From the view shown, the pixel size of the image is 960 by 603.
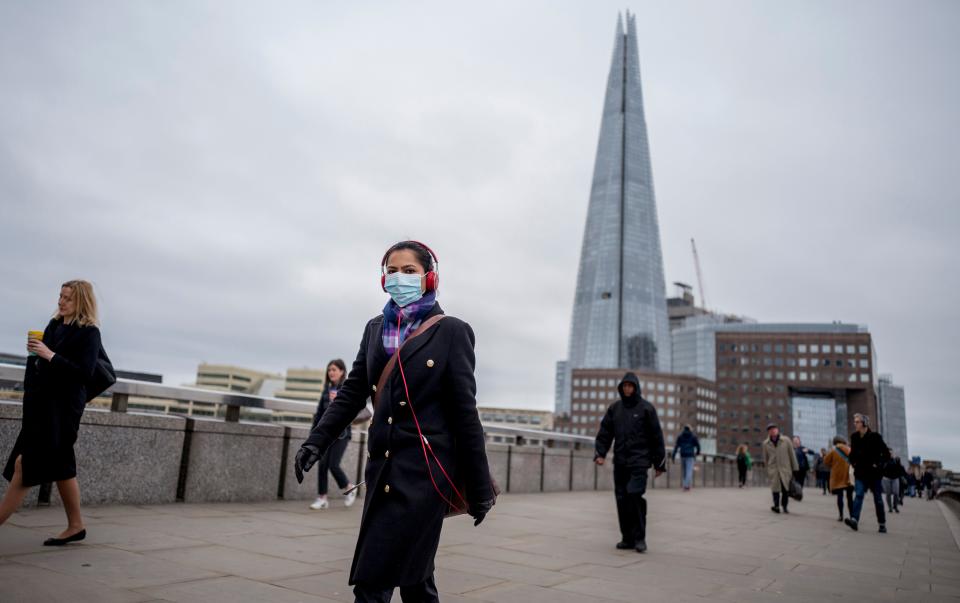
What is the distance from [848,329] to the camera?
179000 mm

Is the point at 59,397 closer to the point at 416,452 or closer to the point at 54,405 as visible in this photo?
the point at 54,405

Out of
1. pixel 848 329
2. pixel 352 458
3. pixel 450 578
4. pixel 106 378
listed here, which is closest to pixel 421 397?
pixel 450 578

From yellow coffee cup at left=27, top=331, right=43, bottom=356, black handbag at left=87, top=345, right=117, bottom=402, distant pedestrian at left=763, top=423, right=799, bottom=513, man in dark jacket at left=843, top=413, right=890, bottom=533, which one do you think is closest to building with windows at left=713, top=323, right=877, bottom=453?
distant pedestrian at left=763, top=423, right=799, bottom=513

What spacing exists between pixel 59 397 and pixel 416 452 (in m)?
3.53

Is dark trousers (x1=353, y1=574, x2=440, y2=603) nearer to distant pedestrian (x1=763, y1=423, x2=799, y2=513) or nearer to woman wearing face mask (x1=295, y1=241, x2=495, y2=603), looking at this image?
woman wearing face mask (x1=295, y1=241, x2=495, y2=603)

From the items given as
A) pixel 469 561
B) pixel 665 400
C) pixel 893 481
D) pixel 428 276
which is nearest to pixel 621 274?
pixel 665 400

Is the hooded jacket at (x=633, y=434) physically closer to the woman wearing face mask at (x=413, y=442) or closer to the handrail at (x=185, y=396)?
the handrail at (x=185, y=396)

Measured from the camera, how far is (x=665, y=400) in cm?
16062

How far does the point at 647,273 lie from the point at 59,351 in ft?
577

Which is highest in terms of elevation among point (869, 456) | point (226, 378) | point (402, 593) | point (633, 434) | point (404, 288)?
point (226, 378)

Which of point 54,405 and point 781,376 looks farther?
point 781,376

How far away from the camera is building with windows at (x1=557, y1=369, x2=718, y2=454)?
15938 cm

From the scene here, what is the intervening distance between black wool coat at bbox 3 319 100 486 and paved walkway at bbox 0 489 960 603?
0.60 m

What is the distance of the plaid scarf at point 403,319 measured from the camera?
331 centimetres
